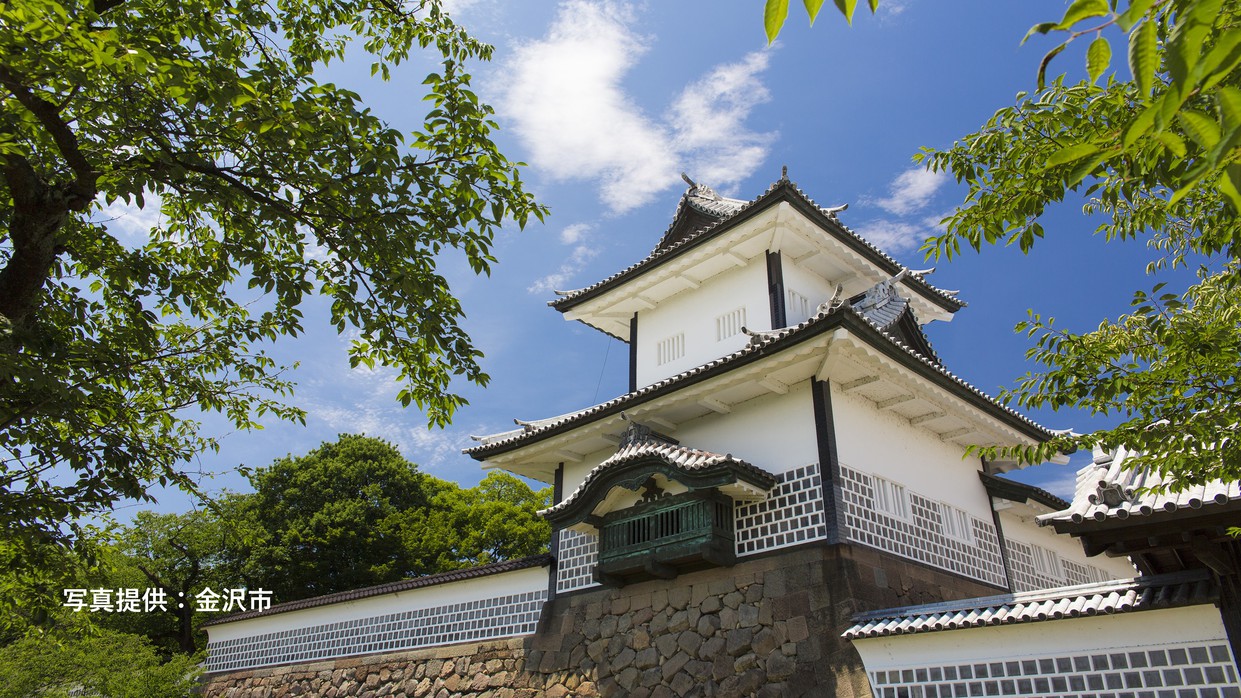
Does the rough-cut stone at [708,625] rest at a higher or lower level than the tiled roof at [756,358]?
lower

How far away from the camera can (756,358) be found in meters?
9.47

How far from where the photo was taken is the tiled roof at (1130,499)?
5375 millimetres

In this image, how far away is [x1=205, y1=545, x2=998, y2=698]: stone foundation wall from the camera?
27.0 feet

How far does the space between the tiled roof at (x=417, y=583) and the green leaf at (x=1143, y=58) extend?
11007 mm

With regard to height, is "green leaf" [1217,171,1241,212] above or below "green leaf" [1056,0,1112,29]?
below

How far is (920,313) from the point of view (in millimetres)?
13891

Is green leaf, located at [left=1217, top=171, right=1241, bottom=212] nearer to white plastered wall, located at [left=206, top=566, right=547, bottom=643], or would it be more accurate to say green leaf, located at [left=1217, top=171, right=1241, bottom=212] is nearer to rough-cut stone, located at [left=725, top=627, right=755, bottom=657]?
rough-cut stone, located at [left=725, top=627, right=755, bottom=657]

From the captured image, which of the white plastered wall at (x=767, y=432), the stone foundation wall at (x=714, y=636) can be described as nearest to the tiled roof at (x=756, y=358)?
the white plastered wall at (x=767, y=432)

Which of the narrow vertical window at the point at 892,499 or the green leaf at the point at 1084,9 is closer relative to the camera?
the green leaf at the point at 1084,9

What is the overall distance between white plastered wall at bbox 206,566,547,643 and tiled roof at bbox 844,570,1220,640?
5621 mm

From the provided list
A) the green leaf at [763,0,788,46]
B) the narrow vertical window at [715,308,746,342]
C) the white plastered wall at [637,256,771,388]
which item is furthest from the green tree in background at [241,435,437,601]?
the green leaf at [763,0,788,46]

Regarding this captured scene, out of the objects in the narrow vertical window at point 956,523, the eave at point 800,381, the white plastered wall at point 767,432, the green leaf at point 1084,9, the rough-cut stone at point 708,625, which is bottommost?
the rough-cut stone at point 708,625

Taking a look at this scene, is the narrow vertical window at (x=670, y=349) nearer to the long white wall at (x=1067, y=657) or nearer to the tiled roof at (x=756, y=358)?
the tiled roof at (x=756, y=358)

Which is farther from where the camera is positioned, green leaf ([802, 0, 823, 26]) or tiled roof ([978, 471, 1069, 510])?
tiled roof ([978, 471, 1069, 510])
